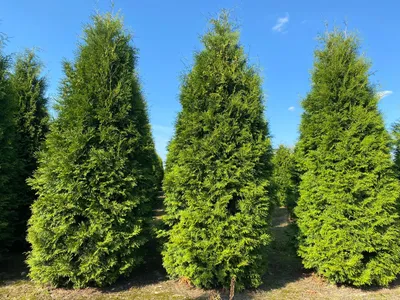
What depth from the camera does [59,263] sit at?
4242 mm

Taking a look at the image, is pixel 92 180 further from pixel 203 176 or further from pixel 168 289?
pixel 168 289

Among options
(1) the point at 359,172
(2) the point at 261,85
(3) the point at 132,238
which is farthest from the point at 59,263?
(1) the point at 359,172

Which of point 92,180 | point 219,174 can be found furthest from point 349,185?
point 92,180

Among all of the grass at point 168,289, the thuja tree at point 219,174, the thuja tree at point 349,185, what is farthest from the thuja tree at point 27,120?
the thuja tree at point 349,185

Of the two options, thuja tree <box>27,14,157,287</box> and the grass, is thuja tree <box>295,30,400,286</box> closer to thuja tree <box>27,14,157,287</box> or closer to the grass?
the grass

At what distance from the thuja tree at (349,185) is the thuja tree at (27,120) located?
647 cm

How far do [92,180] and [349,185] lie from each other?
4.76 metres

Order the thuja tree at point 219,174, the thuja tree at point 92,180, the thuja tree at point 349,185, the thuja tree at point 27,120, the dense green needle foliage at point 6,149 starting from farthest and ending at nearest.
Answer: the thuja tree at point 27,120 < the dense green needle foliage at point 6,149 < the thuja tree at point 349,185 < the thuja tree at point 219,174 < the thuja tree at point 92,180

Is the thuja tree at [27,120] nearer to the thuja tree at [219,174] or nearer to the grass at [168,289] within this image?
the grass at [168,289]

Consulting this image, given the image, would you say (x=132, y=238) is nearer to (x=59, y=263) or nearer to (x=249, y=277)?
(x=59, y=263)

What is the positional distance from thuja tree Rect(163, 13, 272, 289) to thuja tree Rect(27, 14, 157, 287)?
0.76 metres

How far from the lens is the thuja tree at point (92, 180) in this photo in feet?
14.0

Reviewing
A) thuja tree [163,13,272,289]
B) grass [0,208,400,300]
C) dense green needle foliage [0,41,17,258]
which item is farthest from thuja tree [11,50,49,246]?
thuja tree [163,13,272,289]

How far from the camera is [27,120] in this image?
645cm
